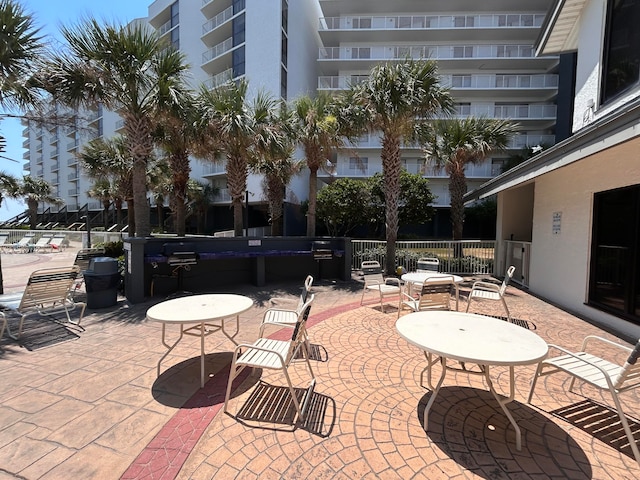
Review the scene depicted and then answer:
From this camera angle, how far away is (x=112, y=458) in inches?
90.4

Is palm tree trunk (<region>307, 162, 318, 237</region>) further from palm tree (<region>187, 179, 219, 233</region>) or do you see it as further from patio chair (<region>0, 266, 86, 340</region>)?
palm tree (<region>187, 179, 219, 233</region>)

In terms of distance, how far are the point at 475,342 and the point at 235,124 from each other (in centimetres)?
834

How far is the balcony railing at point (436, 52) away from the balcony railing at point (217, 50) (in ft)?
26.4

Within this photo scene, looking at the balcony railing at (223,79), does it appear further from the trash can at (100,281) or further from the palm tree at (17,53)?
the trash can at (100,281)

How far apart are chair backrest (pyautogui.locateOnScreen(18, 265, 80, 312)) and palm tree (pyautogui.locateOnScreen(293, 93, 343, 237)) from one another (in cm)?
724

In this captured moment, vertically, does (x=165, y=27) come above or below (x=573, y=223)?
above

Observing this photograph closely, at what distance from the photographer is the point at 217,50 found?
25141mm

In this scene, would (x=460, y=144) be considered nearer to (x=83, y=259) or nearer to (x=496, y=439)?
(x=496, y=439)

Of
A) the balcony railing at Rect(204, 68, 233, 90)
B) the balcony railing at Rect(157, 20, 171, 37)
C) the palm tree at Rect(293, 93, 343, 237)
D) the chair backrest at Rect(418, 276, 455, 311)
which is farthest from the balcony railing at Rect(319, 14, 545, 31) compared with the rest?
the chair backrest at Rect(418, 276, 455, 311)

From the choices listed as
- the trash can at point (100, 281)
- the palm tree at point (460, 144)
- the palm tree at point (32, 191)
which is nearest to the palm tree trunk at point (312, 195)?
the palm tree at point (460, 144)

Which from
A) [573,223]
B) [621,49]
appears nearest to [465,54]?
[621,49]

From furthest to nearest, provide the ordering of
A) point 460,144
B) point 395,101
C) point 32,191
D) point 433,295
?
point 32,191 → point 460,144 → point 395,101 → point 433,295

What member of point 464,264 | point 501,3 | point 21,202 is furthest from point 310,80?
point 21,202

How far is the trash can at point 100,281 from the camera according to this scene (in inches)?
244
